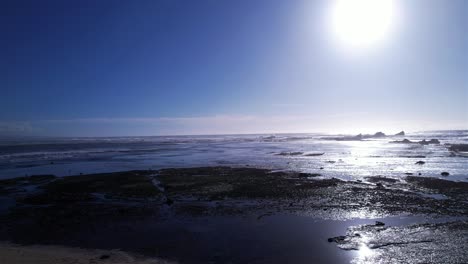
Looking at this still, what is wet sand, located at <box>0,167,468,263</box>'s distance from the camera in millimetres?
9633

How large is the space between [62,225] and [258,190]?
11.1 m

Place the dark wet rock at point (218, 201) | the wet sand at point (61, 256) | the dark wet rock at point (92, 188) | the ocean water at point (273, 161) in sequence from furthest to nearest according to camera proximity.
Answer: the ocean water at point (273, 161) < the dark wet rock at point (92, 188) < the dark wet rock at point (218, 201) < the wet sand at point (61, 256)

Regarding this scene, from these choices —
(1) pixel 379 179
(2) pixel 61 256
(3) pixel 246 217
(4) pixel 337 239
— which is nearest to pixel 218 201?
(3) pixel 246 217

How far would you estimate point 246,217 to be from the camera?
1369 centimetres

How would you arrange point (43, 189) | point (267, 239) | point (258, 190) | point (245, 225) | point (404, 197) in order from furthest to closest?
point (43, 189) → point (258, 190) → point (404, 197) → point (245, 225) → point (267, 239)

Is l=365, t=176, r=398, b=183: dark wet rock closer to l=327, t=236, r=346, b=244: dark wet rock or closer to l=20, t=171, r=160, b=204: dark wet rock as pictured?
l=327, t=236, r=346, b=244: dark wet rock

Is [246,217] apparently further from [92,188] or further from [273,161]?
[273,161]

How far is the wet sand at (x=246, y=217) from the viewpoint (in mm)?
9633

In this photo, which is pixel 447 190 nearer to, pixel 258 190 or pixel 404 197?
pixel 404 197

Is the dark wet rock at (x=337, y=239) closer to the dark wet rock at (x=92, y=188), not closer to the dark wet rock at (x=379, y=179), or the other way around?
the dark wet rock at (x=92, y=188)

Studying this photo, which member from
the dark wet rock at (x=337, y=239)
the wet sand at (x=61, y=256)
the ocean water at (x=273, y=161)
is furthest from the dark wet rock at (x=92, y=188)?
the dark wet rock at (x=337, y=239)

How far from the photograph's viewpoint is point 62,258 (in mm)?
9031

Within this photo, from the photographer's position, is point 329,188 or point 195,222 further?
point 329,188

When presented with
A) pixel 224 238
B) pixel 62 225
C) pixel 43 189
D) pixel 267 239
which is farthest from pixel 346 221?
pixel 43 189
